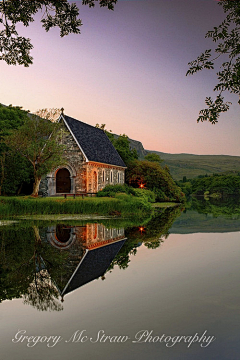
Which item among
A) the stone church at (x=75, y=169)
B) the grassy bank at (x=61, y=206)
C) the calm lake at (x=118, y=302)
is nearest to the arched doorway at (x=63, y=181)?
the stone church at (x=75, y=169)

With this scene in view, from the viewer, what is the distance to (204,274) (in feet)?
27.4

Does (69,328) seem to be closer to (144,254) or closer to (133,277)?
(133,277)

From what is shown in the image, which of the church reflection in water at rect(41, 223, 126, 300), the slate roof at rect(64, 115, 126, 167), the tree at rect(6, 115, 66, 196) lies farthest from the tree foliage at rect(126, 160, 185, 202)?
the church reflection in water at rect(41, 223, 126, 300)

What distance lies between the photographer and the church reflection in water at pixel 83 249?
7705 millimetres

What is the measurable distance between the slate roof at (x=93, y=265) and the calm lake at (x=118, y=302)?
0.08 feet

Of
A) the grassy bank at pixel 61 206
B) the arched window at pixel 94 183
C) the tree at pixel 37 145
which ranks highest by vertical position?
the tree at pixel 37 145

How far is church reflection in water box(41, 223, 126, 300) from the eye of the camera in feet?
25.3

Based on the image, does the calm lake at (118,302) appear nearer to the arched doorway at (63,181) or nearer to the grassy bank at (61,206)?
the grassy bank at (61,206)

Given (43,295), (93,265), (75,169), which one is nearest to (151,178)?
(75,169)

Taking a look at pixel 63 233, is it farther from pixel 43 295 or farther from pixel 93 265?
pixel 43 295

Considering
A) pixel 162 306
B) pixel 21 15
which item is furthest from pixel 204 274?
pixel 21 15

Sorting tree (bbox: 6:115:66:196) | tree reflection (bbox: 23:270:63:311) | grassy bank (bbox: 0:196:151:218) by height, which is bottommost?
tree reflection (bbox: 23:270:63:311)

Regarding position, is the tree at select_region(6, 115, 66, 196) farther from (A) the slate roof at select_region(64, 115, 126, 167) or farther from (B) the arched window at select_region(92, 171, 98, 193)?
(B) the arched window at select_region(92, 171, 98, 193)

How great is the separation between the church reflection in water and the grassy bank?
664 centimetres
